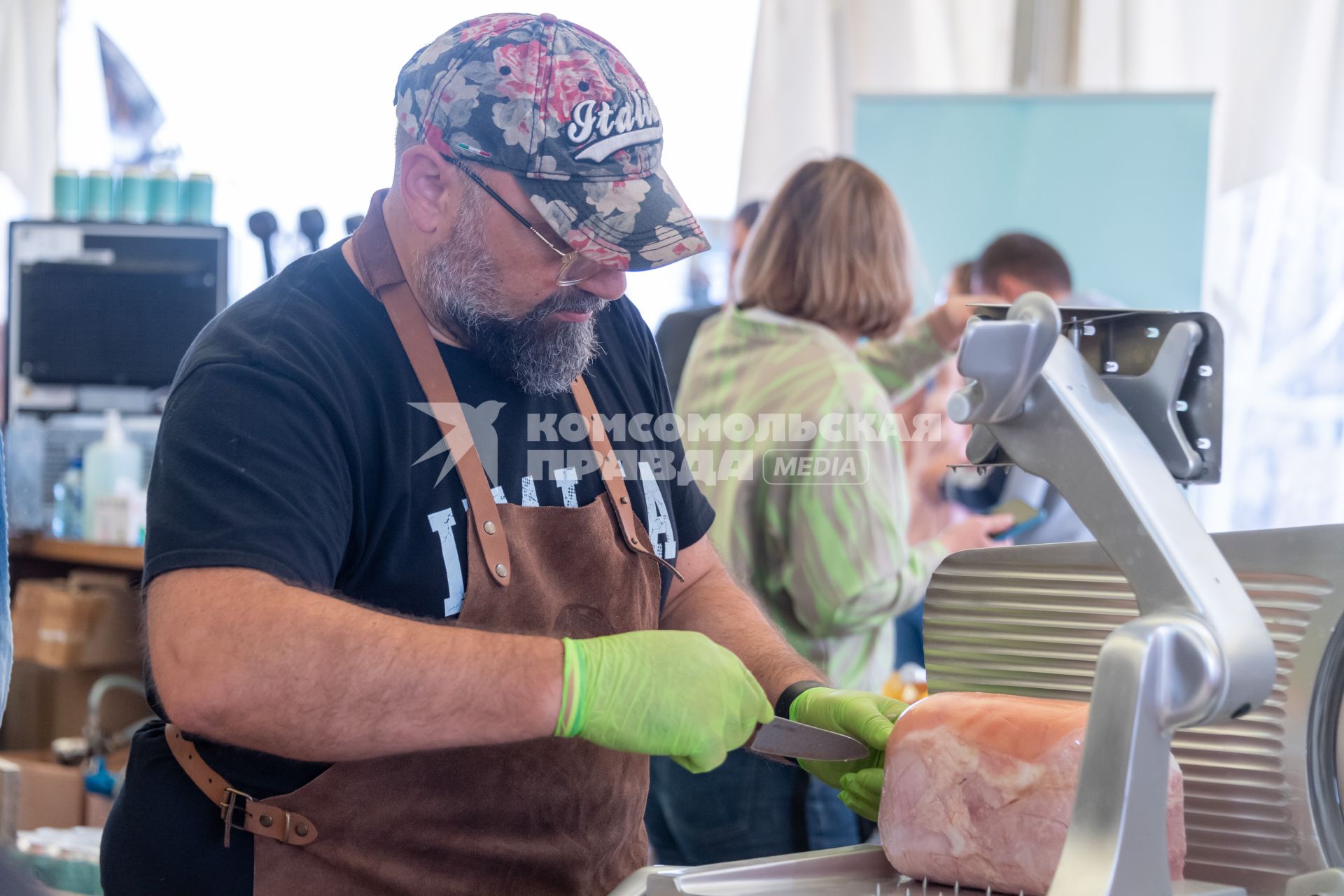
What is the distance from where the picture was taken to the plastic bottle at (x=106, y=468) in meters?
3.54

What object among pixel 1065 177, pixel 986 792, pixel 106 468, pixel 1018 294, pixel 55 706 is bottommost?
pixel 55 706

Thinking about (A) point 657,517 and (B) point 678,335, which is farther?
(B) point 678,335

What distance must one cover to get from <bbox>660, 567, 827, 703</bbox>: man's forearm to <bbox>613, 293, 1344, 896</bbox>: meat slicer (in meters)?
0.27

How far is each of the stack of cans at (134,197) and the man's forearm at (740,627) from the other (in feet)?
9.01

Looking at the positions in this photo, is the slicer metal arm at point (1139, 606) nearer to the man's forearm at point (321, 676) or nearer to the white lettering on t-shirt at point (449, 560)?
the man's forearm at point (321, 676)

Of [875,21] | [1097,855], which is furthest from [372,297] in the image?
[875,21]

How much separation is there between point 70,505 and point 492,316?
2800 millimetres

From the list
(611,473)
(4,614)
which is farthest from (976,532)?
(4,614)

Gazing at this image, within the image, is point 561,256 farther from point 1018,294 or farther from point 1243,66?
point 1243,66

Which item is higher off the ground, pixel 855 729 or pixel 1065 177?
pixel 1065 177

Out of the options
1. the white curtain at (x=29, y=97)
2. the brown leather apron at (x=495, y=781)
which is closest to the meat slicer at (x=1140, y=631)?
the brown leather apron at (x=495, y=781)

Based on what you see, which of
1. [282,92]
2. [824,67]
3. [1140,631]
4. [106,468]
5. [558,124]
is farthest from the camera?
[282,92]

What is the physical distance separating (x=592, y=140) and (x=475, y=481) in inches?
15.3

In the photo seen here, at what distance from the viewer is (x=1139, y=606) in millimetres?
881
